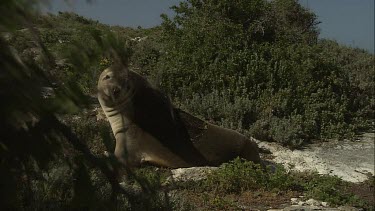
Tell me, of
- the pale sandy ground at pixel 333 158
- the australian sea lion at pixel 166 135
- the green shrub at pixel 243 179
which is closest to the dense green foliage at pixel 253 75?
the pale sandy ground at pixel 333 158

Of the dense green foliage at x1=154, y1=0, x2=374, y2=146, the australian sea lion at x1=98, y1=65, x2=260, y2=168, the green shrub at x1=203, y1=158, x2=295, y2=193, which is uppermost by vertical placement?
the dense green foliage at x1=154, y1=0, x2=374, y2=146

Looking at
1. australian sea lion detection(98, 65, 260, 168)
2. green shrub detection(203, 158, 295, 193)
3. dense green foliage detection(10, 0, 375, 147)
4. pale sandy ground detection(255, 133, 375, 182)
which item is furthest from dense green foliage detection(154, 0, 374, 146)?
green shrub detection(203, 158, 295, 193)

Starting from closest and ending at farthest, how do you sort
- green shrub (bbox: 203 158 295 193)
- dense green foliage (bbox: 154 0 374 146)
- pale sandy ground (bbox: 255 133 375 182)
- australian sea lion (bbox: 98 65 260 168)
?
green shrub (bbox: 203 158 295 193)
australian sea lion (bbox: 98 65 260 168)
pale sandy ground (bbox: 255 133 375 182)
dense green foliage (bbox: 154 0 374 146)

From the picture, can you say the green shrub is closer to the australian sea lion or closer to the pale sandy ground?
the australian sea lion

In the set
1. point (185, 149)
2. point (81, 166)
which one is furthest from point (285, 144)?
point (81, 166)

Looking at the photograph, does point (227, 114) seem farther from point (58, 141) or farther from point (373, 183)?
point (58, 141)

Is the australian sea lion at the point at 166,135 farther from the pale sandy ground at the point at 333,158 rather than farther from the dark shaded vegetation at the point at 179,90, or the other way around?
the pale sandy ground at the point at 333,158

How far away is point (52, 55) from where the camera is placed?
110 inches

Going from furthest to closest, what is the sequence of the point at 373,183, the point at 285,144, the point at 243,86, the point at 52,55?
1. the point at 243,86
2. the point at 285,144
3. the point at 373,183
4. the point at 52,55

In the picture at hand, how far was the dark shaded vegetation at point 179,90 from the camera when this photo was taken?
264cm

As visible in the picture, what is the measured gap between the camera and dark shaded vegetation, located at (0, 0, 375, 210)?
8.66 feet

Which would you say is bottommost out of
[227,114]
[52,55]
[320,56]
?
[52,55]

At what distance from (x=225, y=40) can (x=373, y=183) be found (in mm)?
5295

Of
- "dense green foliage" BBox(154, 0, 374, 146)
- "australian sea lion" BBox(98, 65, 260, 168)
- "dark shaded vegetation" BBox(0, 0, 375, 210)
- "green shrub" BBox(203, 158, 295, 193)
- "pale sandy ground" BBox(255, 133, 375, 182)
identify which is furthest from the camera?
"dense green foliage" BBox(154, 0, 374, 146)
